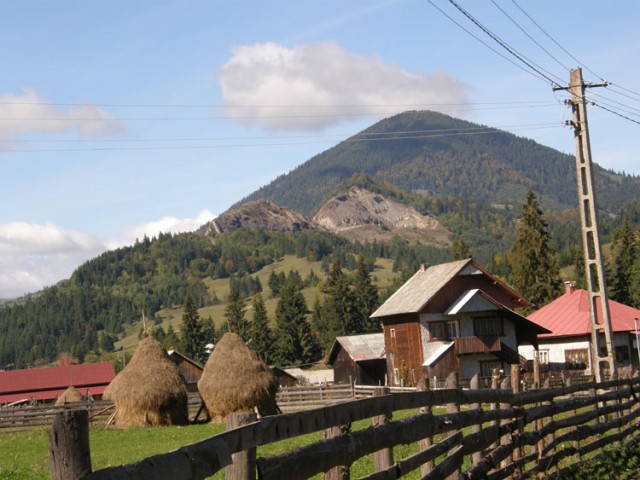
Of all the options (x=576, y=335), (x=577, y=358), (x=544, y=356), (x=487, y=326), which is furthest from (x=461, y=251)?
(x=487, y=326)

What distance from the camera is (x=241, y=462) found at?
5082 mm

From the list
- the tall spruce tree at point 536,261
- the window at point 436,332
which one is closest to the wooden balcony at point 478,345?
the window at point 436,332

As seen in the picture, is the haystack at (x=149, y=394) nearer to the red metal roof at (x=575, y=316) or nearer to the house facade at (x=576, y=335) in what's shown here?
the house facade at (x=576, y=335)

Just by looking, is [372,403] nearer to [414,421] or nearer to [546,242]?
[414,421]

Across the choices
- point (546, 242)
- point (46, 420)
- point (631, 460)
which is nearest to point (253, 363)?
point (46, 420)

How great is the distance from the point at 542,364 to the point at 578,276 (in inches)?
2020

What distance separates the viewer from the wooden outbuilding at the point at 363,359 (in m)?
66.4

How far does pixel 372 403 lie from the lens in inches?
281

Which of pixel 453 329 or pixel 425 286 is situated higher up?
pixel 425 286

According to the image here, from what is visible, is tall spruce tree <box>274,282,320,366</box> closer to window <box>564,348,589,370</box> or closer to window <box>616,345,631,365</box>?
window <box>564,348,589,370</box>

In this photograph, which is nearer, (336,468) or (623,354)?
(336,468)

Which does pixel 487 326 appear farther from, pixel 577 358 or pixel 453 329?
pixel 577 358

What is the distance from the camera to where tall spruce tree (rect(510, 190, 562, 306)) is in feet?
276

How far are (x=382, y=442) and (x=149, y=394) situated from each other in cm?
3265
